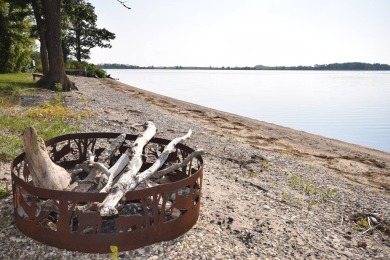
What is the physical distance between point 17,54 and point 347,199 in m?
43.5

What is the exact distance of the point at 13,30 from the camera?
129 ft

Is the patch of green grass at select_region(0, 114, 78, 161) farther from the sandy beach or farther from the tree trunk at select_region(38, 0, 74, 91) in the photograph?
the tree trunk at select_region(38, 0, 74, 91)

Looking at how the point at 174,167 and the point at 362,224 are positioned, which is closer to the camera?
the point at 174,167

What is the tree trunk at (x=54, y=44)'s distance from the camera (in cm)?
2125

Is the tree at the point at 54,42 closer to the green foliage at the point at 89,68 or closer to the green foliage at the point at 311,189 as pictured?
the green foliage at the point at 311,189

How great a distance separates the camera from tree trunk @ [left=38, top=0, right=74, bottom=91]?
21250 millimetres

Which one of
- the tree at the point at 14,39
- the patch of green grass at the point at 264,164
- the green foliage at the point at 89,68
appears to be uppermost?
the tree at the point at 14,39

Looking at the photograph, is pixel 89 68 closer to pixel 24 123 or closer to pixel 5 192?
pixel 24 123

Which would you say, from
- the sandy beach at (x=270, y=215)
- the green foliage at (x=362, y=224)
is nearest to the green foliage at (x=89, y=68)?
the sandy beach at (x=270, y=215)

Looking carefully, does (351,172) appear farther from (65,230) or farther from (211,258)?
(65,230)

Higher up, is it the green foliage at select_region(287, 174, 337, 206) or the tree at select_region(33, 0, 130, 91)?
the tree at select_region(33, 0, 130, 91)

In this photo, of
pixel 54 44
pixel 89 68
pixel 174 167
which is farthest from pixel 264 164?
pixel 89 68

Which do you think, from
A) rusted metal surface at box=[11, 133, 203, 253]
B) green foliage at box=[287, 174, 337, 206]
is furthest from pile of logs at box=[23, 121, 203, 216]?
green foliage at box=[287, 174, 337, 206]

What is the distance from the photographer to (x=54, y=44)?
21.8 m
